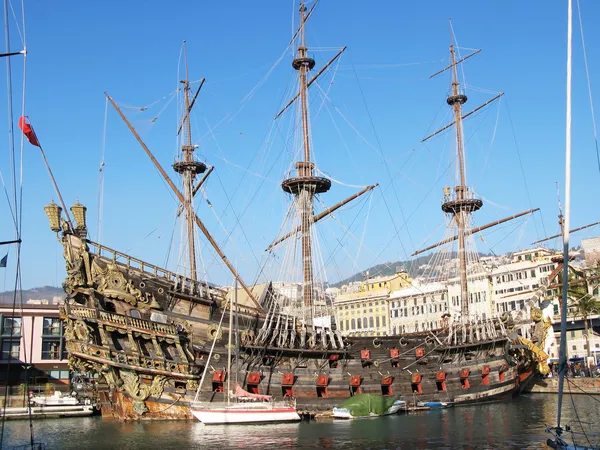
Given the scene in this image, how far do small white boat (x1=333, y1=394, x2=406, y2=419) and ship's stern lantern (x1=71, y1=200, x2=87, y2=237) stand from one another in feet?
65.3

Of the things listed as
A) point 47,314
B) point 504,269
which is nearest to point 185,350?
point 47,314

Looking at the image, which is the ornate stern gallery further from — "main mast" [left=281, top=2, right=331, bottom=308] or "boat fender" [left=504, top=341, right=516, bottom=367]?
"boat fender" [left=504, top=341, right=516, bottom=367]

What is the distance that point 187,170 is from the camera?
5509 centimetres

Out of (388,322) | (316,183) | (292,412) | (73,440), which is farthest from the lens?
(388,322)

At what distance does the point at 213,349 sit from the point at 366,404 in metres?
10.3

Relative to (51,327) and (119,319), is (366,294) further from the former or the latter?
(119,319)

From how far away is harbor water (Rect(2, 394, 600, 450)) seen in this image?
29.5 meters

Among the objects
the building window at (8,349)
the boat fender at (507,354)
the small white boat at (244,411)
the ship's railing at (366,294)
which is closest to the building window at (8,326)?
the building window at (8,349)

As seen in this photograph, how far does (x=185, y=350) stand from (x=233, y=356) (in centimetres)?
310

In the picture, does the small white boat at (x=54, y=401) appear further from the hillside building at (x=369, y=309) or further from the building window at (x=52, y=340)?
the hillside building at (x=369, y=309)

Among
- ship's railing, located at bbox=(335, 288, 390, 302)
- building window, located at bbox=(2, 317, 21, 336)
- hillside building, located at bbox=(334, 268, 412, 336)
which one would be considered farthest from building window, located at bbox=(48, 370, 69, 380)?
ship's railing, located at bbox=(335, 288, 390, 302)

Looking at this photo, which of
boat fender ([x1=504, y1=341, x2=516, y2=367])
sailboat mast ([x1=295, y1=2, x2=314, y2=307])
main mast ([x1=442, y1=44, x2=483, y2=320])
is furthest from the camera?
main mast ([x1=442, y1=44, x2=483, y2=320])

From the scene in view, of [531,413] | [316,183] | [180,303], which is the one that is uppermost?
[316,183]

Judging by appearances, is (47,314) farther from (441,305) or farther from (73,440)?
(441,305)
